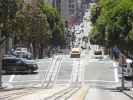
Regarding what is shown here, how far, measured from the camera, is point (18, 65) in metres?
60.4

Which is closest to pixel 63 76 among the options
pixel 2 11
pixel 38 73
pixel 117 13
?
pixel 38 73

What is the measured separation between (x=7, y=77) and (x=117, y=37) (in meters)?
12.7

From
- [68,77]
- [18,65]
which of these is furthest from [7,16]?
[18,65]

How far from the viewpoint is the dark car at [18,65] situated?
59.9m

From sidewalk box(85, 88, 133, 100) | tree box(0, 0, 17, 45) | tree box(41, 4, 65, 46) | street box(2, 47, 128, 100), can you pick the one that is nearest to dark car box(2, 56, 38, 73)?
street box(2, 47, 128, 100)

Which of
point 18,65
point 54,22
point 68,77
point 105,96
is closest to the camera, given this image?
point 105,96

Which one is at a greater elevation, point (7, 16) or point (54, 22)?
point (54, 22)

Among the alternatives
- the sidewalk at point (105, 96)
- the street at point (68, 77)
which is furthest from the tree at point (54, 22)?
the sidewalk at point (105, 96)

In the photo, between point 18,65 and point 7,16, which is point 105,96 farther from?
point 18,65

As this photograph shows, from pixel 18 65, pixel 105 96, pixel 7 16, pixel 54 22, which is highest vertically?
pixel 54 22

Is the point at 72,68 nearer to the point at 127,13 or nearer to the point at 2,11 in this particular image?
the point at 127,13

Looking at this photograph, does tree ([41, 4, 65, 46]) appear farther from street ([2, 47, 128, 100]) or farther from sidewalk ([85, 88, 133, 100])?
sidewalk ([85, 88, 133, 100])

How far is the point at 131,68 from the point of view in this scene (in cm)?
5800

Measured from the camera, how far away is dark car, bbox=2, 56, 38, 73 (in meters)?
59.9
